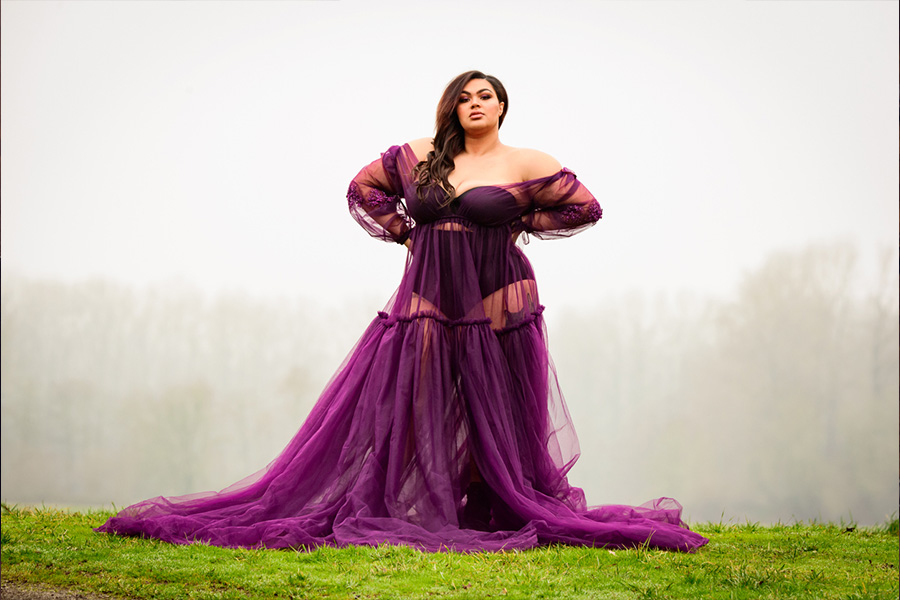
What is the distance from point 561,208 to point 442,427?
115 cm

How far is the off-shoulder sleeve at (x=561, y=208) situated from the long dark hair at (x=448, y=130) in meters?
0.42

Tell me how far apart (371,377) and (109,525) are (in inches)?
47.8

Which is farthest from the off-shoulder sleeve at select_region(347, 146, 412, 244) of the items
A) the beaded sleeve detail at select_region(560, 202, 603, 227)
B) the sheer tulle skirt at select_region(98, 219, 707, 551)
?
the beaded sleeve detail at select_region(560, 202, 603, 227)

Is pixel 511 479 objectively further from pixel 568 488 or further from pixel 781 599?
pixel 781 599

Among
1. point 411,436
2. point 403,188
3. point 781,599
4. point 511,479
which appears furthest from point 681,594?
point 403,188

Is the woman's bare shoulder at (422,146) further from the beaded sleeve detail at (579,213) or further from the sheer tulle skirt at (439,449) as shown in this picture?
the beaded sleeve detail at (579,213)

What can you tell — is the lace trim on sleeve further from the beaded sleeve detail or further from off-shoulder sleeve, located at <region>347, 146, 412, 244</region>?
the beaded sleeve detail

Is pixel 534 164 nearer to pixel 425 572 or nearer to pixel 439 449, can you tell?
pixel 439 449

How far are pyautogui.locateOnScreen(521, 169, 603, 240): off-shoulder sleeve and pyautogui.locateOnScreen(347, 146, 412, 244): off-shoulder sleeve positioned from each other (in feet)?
1.89

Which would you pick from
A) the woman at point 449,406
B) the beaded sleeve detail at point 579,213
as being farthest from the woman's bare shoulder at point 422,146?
the beaded sleeve detail at point 579,213

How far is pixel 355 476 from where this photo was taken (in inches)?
142

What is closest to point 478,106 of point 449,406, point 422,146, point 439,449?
point 422,146

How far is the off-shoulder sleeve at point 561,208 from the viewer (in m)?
3.93

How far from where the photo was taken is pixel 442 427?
3611 mm
